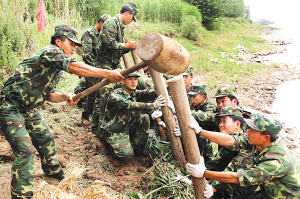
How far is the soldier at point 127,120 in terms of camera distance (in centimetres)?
391

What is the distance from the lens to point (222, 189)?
3365 millimetres

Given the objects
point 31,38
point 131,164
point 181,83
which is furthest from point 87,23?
point 181,83

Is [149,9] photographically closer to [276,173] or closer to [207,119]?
[207,119]

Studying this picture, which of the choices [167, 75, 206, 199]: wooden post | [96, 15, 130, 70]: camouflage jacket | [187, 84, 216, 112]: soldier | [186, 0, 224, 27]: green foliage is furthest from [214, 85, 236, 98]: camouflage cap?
[186, 0, 224, 27]: green foliage

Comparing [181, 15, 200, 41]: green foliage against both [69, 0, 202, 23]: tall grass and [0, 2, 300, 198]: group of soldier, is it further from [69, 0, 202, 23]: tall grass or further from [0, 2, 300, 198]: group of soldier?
[0, 2, 300, 198]: group of soldier

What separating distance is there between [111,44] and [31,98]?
1.98m

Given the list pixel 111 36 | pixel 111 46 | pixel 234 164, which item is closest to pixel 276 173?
pixel 234 164

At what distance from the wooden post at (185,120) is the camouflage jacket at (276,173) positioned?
1.66ft

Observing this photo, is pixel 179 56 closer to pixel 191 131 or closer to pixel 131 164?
pixel 191 131

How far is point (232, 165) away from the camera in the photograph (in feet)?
10.9

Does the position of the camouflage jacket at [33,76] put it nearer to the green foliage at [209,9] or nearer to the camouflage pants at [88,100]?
the camouflage pants at [88,100]

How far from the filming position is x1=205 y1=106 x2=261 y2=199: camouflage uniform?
3.11 metres

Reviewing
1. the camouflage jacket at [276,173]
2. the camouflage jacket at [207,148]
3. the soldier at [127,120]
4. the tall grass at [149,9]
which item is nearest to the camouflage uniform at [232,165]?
the camouflage jacket at [276,173]

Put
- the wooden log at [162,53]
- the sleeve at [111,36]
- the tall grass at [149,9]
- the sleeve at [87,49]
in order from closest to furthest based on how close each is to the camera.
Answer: the wooden log at [162,53] → the sleeve at [111,36] → the sleeve at [87,49] → the tall grass at [149,9]
